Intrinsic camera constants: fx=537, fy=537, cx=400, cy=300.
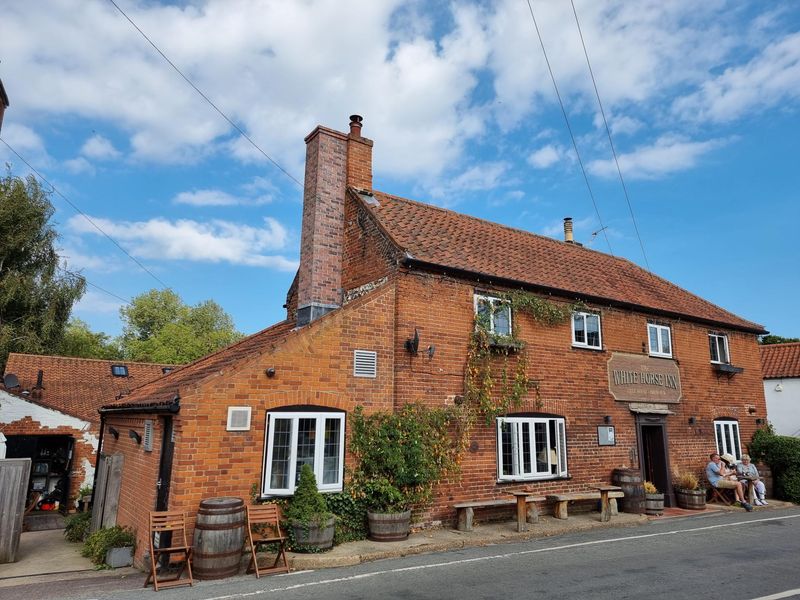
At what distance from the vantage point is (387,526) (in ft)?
30.4

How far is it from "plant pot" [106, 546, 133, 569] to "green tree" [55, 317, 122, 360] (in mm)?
29641

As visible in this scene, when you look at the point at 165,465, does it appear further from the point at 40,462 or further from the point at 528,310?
the point at 40,462

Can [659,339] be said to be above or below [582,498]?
above

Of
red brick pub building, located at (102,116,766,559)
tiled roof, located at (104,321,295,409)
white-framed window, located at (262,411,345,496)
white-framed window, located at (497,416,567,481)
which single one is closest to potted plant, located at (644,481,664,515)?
red brick pub building, located at (102,116,766,559)

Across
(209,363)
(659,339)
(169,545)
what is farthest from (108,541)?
(659,339)

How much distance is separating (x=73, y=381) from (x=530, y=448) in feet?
56.6

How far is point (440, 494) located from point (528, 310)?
4.73 metres

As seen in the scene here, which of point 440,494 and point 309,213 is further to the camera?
point 309,213

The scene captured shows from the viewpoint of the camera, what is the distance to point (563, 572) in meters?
7.71

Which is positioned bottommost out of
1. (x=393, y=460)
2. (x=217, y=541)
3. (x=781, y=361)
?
(x=217, y=541)

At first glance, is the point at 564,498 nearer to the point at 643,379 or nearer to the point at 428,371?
the point at 428,371

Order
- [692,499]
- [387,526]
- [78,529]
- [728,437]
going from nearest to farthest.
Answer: [387,526]
[78,529]
[692,499]
[728,437]

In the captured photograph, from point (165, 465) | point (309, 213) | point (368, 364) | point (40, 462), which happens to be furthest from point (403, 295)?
point (40, 462)

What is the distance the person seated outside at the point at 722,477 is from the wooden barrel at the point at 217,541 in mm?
13298
